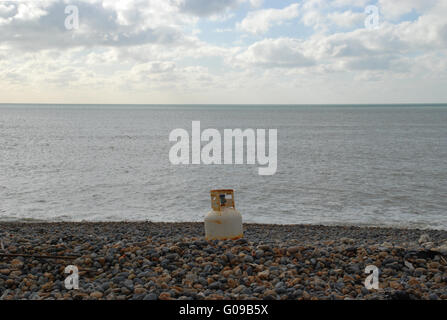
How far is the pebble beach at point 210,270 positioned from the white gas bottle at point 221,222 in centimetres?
39

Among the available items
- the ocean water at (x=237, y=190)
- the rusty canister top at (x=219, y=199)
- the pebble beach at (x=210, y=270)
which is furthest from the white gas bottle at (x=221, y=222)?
the ocean water at (x=237, y=190)

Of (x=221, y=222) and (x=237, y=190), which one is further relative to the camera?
(x=237, y=190)

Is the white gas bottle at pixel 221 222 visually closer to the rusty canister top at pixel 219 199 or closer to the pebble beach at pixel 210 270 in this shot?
the rusty canister top at pixel 219 199

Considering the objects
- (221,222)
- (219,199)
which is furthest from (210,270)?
(219,199)

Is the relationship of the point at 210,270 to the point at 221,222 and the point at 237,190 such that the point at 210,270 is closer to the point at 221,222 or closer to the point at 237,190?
the point at 221,222

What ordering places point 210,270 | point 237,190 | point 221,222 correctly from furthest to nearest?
point 237,190 < point 221,222 < point 210,270

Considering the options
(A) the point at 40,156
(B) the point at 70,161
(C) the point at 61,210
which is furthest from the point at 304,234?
(A) the point at 40,156

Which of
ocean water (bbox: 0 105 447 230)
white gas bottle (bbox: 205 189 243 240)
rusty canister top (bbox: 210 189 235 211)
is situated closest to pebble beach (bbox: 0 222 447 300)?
white gas bottle (bbox: 205 189 243 240)

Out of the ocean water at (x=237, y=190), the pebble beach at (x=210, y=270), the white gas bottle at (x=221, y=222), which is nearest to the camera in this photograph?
the pebble beach at (x=210, y=270)

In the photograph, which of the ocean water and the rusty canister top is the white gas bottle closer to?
the rusty canister top

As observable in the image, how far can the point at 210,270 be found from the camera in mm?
6637

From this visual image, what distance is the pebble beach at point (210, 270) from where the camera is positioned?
18.7 ft

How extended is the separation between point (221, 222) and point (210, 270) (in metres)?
1.89
